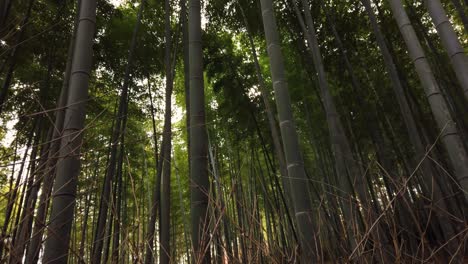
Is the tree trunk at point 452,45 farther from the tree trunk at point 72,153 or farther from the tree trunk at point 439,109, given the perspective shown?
the tree trunk at point 72,153

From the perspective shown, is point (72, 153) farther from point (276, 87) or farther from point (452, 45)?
point (452, 45)

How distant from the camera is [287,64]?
634cm

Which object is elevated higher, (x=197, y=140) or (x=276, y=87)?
(x=276, y=87)

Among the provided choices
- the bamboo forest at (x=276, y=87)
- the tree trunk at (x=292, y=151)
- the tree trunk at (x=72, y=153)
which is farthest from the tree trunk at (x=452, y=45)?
the tree trunk at (x=72, y=153)

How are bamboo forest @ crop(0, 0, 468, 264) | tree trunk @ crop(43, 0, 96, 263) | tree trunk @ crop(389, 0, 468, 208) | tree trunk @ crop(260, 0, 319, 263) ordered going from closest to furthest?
tree trunk @ crop(43, 0, 96, 263), tree trunk @ crop(260, 0, 319, 263), tree trunk @ crop(389, 0, 468, 208), bamboo forest @ crop(0, 0, 468, 264)

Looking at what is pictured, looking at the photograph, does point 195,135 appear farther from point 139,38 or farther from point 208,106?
point 208,106

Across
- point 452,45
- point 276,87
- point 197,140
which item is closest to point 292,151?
point 276,87

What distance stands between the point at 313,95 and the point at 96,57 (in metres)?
3.70

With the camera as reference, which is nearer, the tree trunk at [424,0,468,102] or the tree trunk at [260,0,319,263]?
the tree trunk at [260,0,319,263]

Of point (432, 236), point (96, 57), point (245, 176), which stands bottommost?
point (432, 236)

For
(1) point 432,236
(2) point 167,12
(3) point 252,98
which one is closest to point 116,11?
(2) point 167,12

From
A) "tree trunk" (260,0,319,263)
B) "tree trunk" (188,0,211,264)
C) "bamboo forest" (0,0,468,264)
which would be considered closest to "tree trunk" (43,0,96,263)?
"tree trunk" (188,0,211,264)

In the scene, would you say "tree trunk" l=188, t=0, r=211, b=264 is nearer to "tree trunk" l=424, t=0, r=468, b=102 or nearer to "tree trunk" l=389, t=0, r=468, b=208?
"tree trunk" l=389, t=0, r=468, b=208

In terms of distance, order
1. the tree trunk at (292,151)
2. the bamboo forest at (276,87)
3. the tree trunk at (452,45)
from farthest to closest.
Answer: the bamboo forest at (276,87), the tree trunk at (452,45), the tree trunk at (292,151)
